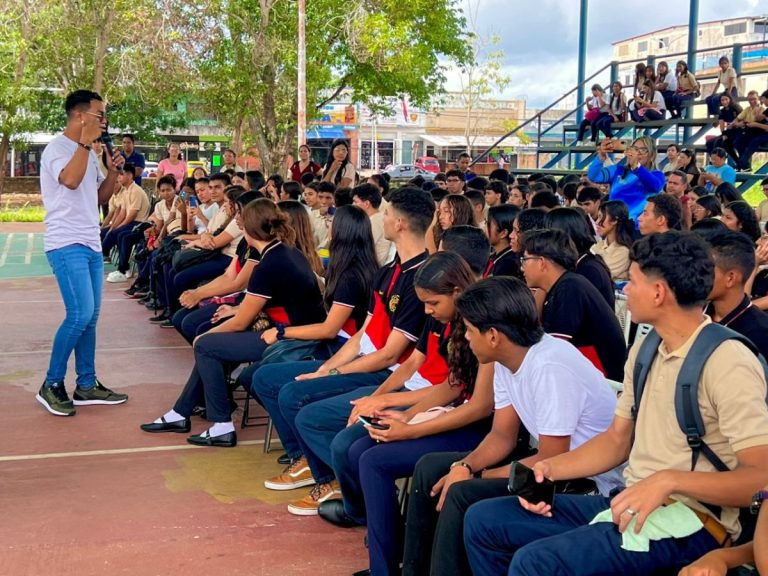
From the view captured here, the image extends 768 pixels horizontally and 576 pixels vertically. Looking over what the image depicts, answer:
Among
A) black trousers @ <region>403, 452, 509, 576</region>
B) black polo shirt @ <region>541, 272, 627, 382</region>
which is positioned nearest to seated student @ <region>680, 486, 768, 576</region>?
black trousers @ <region>403, 452, 509, 576</region>

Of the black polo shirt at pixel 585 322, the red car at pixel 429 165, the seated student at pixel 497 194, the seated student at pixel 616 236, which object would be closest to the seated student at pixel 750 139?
the seated student at pixel 497 194

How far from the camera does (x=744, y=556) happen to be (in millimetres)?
2559

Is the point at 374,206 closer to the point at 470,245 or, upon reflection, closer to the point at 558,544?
the point at 470,245

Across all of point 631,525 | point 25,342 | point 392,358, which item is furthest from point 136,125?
point 631,525

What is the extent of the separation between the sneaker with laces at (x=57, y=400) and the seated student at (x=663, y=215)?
424 cm

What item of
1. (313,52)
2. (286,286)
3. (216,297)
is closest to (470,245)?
(286,286)

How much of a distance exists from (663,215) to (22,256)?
40.7ft

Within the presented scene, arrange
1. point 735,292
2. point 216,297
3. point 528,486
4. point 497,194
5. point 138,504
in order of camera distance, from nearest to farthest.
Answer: point 528,486, point 735,292, point 138,504, point 216,297, point 497,194

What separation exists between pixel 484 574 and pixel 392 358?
178 cm

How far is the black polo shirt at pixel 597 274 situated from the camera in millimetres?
4934

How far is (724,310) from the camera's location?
3764 mm

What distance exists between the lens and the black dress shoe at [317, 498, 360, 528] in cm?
444

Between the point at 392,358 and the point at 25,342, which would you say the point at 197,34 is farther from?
the point at 392,358

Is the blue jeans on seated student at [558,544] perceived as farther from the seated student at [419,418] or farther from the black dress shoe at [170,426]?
the black dress shoe at [170,426]
